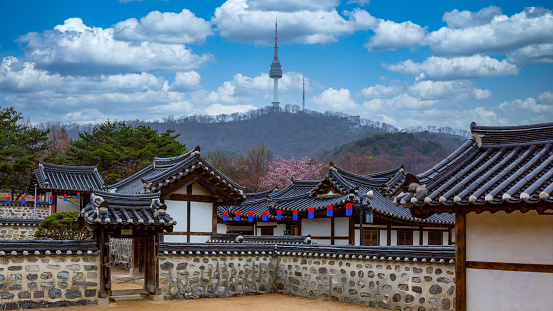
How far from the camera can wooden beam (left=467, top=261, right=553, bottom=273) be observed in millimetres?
10055

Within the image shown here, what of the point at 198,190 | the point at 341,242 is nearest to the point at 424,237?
the point at 341,242

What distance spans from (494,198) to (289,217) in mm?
22822

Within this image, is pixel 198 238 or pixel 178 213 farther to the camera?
pixel 198 238

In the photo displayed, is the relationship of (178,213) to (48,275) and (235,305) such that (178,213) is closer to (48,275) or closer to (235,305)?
(235,305)

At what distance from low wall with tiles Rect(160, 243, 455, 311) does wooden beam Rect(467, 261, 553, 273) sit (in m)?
4.50

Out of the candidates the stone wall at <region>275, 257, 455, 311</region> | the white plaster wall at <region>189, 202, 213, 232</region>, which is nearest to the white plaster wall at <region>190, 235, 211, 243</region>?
the white plaster wall at <region>189, 202, 213, 232</region>

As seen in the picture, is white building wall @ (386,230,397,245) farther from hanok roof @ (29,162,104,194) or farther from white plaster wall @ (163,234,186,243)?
hanok roof @ (29,162,104,194)

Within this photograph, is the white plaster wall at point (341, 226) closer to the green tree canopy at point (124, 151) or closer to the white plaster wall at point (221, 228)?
the white plaster wall at point (221, 228)

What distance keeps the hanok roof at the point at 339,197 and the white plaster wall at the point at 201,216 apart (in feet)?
18.8

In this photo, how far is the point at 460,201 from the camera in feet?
33.6

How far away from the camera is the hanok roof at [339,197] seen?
2820cm

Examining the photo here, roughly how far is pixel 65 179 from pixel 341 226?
68.8 ft

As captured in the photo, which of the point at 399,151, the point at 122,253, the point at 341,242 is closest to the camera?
the point at 341,242

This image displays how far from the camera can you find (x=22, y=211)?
135 feet
